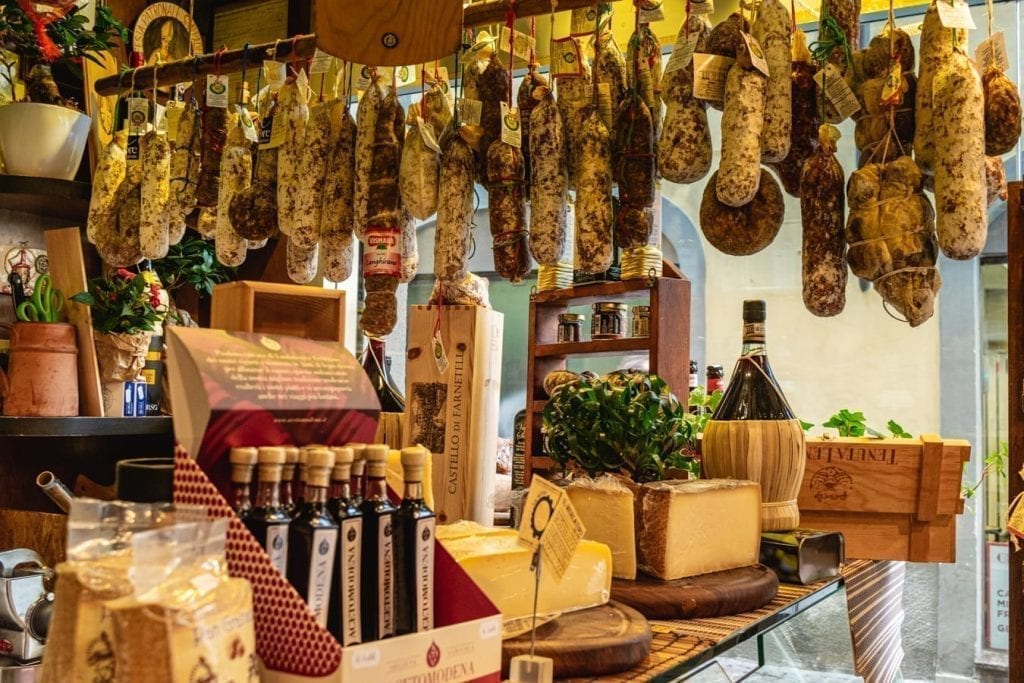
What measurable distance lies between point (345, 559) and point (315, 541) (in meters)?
0.05

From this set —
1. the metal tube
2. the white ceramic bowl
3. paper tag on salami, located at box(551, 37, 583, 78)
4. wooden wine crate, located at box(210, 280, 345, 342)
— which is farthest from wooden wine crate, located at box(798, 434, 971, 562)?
the white ceramic bowl

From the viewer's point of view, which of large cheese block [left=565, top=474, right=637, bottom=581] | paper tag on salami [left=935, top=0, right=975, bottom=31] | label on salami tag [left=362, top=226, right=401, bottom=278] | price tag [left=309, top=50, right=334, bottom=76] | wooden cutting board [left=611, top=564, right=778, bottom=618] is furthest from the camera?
price tag [left=309, top=50, right=334, bottom=76]

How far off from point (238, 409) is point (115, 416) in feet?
6.74

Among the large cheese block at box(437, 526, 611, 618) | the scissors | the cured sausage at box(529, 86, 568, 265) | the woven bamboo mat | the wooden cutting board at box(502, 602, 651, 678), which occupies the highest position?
the cured sausage at box(529, 86, 568, 265)

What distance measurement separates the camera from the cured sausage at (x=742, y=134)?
191 centimetres

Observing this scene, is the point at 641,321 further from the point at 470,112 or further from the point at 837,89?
the point at 837,89

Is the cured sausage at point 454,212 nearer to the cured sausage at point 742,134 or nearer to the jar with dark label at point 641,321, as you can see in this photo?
the cured sausage at point 742,134

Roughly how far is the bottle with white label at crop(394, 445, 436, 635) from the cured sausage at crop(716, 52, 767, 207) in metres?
1.09

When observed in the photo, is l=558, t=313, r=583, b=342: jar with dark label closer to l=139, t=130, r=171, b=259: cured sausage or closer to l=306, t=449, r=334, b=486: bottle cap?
l=139, t=130, r=171, b=259: cured sausage

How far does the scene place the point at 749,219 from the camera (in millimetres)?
2037

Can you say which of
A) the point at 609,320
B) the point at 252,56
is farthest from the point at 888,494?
the point at 252,56

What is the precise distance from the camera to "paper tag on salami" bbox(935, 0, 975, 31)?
73.4 inches

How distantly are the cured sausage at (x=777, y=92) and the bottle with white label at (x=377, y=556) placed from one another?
127cm

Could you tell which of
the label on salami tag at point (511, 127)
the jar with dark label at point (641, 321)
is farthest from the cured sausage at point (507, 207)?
the jar with dark label at point (641, 321)
